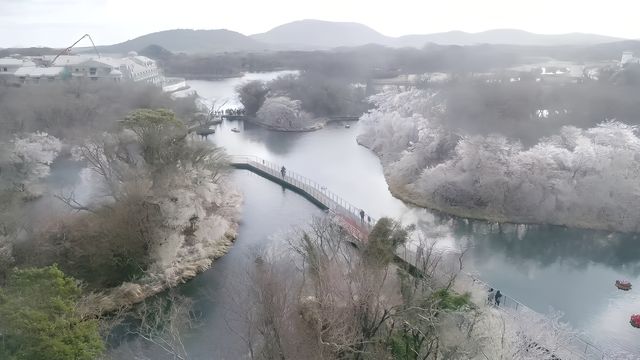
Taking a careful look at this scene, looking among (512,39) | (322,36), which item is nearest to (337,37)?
(322,36)

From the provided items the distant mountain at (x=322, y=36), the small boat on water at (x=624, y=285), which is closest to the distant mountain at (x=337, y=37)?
the distant mountain at (x=322, y=36)

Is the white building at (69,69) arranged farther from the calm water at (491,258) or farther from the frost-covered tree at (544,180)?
the frost-covered tree at (544,180)

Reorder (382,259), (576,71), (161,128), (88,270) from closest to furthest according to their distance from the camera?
(382,259), (88,270), (161,128), (576,71)

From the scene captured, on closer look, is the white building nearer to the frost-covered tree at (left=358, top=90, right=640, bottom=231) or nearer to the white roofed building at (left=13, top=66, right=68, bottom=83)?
the white roofed building at (left=13, top=66, right=68, bottom=83)

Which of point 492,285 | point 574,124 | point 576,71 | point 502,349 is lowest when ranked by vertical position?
point 492,285

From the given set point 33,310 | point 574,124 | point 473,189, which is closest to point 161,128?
point 33,310

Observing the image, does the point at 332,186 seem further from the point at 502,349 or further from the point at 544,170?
the point at 502,349
